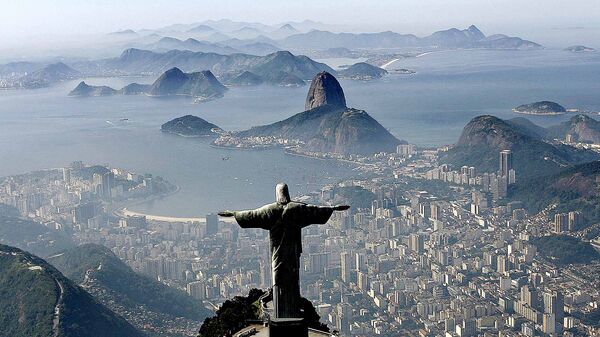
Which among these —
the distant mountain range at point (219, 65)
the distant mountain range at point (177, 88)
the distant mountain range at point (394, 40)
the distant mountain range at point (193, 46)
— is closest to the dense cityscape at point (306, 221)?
the distant mountain range at point (177, 88)

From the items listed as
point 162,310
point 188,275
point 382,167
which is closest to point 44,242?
point 188,275

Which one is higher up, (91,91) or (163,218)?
(91,91)

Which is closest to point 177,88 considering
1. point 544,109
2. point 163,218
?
point 544,109

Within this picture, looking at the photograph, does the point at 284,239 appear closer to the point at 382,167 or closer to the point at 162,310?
the point at 162,310

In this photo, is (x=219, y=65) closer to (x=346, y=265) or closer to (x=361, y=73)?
(x=361, y=73)

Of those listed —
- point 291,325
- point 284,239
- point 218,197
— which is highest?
point 284,239

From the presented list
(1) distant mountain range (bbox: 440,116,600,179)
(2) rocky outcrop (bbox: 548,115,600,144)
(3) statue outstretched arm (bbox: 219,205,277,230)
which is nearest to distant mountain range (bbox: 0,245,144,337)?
(3) statue outstretched arm (bbox: 219,205,277,230)

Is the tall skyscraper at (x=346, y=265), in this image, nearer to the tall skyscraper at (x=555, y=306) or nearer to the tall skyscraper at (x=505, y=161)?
the tall skyscraper at (x=555, y=306)
